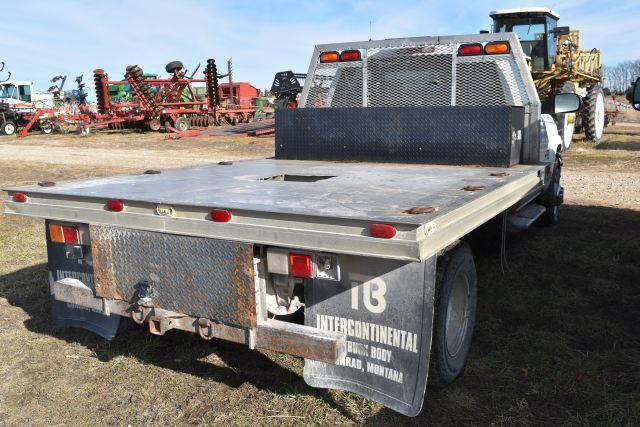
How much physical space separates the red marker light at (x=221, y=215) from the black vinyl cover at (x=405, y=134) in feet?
9.14

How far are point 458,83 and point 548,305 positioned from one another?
7.19 ft

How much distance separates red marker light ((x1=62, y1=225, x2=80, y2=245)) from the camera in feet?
11.0

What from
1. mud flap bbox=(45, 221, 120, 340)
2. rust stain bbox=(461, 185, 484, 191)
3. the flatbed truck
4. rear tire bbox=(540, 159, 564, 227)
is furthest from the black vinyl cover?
mud flap bbox=(45, 221, 120, 340)

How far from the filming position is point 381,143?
5.27 meters

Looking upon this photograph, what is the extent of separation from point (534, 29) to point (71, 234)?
14.0m

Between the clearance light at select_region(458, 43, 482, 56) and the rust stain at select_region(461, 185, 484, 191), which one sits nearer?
the rust stain at select_region(461, 185, 484, 191)

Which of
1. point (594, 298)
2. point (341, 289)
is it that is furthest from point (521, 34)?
point (341, 289)

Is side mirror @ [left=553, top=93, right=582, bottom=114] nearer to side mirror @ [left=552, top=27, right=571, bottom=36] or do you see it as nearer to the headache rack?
the headache rack

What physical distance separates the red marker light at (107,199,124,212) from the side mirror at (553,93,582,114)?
440 centimetres

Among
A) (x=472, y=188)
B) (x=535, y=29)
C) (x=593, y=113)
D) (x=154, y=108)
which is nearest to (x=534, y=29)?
(x=535, y=29)

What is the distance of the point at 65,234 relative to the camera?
3.38 metres

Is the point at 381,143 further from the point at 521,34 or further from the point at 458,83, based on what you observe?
the point at 521,34

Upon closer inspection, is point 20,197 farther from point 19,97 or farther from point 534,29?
point 19,97

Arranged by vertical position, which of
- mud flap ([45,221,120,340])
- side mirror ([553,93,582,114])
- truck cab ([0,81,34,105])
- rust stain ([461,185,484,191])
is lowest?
mud flap ([45,221,120,340])
